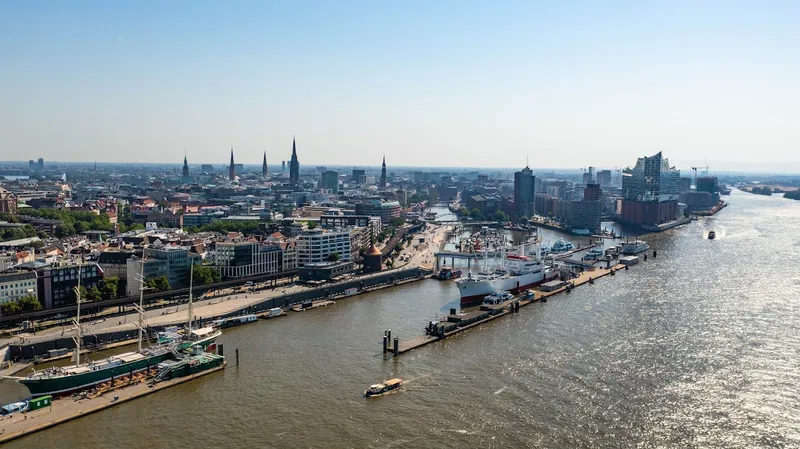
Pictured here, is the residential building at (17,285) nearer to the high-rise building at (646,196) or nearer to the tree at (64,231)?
the tree at (64,231)

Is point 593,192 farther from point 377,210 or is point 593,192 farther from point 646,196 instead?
point 377,210

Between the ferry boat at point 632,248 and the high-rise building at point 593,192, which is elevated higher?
the high-rise building at point 593,192

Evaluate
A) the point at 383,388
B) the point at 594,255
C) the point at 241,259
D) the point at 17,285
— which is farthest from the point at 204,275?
the point at 594,255

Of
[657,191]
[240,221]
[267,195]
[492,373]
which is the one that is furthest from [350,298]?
[267,195]

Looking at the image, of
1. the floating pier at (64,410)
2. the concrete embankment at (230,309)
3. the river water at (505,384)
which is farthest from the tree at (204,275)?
the floating pier at (64,410)

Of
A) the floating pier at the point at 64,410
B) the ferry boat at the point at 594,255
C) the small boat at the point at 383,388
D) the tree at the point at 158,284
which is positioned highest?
the tree at the point at 158,284

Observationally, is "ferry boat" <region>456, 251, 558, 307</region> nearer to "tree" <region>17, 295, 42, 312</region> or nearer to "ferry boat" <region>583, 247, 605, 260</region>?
"ferry boat" <region>583, 247, 605, 260</region>
